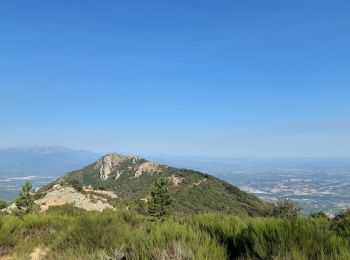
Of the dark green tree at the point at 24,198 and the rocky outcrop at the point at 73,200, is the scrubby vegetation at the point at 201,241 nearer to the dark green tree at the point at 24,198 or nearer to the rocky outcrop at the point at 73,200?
the dark green tree at the point at 24,198

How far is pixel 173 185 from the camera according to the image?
9850 centimetres

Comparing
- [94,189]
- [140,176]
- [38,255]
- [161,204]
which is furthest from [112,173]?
[38,255]

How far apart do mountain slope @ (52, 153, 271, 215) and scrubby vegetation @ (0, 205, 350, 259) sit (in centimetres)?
4110

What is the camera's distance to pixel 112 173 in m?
139

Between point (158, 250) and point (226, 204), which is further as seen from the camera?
point (226, 204)

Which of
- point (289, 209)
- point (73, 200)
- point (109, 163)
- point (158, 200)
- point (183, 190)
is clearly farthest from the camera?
point (109, 163)

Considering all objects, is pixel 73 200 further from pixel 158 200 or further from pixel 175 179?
pixel 175 179

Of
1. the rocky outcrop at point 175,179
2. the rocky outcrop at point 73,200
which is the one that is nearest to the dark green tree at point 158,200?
the rocky outcrop at point 73,200

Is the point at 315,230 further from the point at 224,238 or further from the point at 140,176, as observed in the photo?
the point at 140,176

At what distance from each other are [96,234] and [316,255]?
4784 mm

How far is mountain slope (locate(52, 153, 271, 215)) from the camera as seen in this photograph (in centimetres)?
7525

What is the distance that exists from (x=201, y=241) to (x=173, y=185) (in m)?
93.3

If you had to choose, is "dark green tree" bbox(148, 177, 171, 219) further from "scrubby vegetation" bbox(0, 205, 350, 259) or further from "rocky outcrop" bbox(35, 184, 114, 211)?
Result: "scrubby vegetation" bbox(0, 205, 350, 259)

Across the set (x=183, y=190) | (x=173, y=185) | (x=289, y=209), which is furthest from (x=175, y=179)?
(x=289, y=209)
